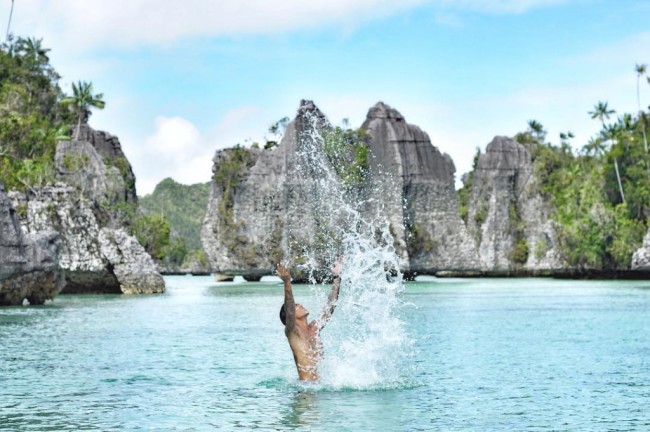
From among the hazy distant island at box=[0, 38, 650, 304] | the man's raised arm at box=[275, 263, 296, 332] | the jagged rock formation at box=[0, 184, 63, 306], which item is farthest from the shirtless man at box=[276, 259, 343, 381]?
the hazy distant island at box=[0, 38, 650, 304]

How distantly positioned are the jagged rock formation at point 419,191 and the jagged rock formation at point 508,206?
20.6 m

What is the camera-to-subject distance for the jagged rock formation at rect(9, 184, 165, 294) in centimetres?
5281

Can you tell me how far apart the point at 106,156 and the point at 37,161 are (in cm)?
3168

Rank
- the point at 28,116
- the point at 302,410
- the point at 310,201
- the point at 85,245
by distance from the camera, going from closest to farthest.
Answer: the point at 302,410
the point at 85,245
the point at 28,116
the point at 310,201

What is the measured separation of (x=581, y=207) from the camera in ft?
331

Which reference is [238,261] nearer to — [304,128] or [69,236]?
[304,128]

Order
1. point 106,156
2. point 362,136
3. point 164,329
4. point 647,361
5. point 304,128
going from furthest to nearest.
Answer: point 106,156 < point 362,136 < point 304,128 < point 164,329 < point 647,361

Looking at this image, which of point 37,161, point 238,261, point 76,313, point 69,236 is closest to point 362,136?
point 238,261

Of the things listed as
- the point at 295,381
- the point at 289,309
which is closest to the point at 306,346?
the point at 289,309

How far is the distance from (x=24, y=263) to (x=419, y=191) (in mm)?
63777

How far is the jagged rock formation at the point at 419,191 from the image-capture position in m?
96.8

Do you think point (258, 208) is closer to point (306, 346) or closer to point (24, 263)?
point (24, 263)

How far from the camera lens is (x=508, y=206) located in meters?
122

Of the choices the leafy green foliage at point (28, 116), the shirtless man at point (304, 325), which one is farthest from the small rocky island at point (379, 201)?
the shirtless man at point (304, 325)
